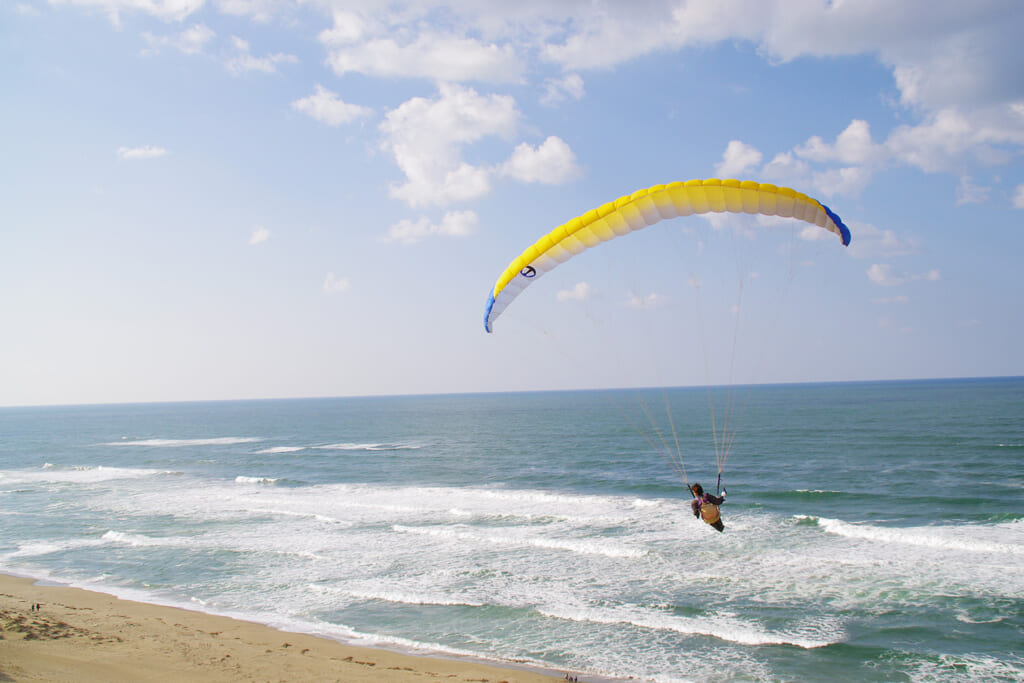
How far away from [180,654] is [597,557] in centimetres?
1007

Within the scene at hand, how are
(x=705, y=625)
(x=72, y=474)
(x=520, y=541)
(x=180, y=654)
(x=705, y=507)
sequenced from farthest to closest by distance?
(x=72, y=474) < (x=520, y=541) < (x=705, y=625) < (x=180, y=654) < (x=705, y=507)

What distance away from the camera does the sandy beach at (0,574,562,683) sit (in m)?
10.1

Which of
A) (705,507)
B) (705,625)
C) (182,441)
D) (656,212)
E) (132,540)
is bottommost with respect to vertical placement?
(182,441)

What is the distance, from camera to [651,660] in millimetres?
11000

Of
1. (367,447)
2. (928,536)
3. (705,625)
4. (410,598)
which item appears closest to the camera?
(705,625)

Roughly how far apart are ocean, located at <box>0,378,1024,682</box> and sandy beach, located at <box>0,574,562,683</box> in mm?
757

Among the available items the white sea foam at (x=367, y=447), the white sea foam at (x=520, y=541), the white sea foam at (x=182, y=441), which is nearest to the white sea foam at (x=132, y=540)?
the white sea foam at (x=520, y=541)

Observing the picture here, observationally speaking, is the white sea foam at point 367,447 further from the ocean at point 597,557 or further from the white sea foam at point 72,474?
the white sea foam at point 72,474

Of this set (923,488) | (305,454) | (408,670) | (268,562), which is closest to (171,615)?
(268,562)

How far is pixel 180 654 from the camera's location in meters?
11.1

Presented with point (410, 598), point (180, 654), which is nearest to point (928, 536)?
point (410, 598)

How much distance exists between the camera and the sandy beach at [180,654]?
1014 cm

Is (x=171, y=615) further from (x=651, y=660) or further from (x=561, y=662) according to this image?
(x=651, y=660)

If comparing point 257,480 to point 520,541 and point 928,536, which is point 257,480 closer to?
point 520,541
